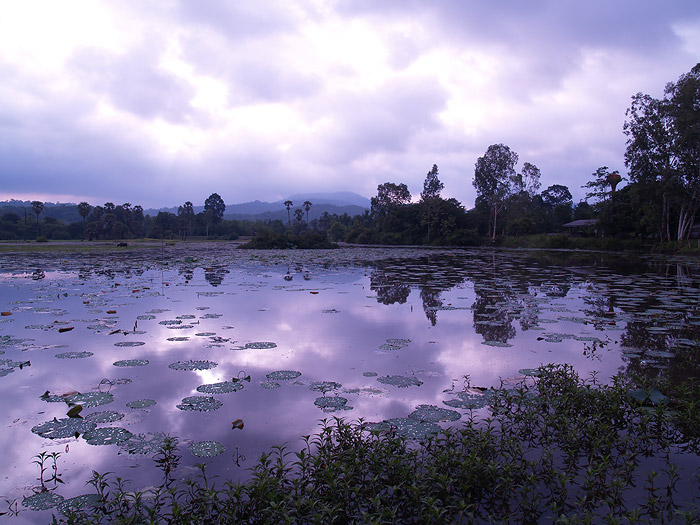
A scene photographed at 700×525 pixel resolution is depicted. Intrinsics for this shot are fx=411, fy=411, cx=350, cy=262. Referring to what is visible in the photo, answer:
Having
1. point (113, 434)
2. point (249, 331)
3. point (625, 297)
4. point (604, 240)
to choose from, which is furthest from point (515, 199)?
point (113, 434)

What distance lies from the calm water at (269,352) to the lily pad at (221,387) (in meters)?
0.06

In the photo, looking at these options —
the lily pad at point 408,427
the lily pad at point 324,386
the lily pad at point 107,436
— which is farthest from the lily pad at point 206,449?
the lily pad at point 324,386

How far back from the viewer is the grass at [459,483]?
242 cm

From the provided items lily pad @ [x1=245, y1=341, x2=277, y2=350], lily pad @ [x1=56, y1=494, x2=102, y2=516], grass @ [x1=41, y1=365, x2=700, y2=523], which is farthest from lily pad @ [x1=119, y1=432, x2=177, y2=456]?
lily pad @ [x1=245, y1=341, x2=277, y2=350]

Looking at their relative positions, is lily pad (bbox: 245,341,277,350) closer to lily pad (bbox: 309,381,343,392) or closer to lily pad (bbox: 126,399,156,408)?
lily pad (bbox: 309,381,343,392)

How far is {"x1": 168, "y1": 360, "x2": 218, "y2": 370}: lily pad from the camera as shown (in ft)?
17.0

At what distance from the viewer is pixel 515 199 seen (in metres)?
52.0

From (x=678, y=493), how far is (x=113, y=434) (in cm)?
428

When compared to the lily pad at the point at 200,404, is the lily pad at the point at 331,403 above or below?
above

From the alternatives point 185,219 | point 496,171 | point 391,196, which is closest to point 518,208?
point 496,171

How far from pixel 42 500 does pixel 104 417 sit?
3.91ft

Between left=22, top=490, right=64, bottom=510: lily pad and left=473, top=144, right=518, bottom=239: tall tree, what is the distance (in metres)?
51.7

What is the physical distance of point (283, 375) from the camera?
4.98 meters

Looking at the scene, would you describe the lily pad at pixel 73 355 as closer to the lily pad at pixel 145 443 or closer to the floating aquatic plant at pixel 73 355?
the floating aquatic plant at pixel 73 355
